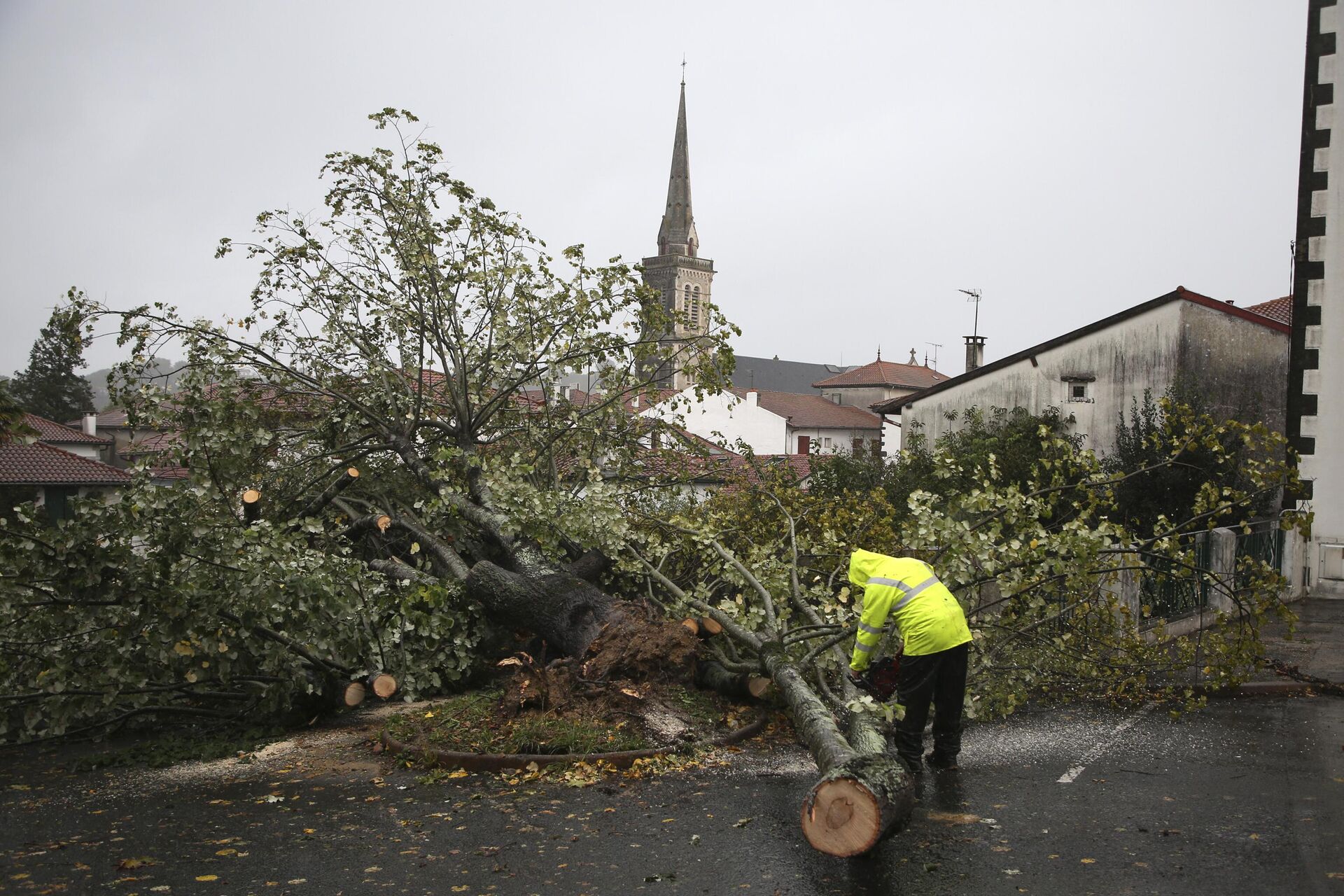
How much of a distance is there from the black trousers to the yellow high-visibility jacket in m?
0.08

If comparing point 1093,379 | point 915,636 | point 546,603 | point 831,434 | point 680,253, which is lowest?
point 546,603

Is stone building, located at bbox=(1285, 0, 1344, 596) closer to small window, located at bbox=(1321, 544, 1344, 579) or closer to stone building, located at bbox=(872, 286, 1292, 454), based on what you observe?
small window, located at bbox=(1321, 544, 1344, 579)

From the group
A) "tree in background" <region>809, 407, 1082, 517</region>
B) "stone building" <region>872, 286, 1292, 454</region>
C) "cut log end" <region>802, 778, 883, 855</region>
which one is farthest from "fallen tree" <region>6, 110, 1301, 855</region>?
"stone building" <region>872, 286, 1292, 454</region>

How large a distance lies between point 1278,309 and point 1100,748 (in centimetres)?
2069

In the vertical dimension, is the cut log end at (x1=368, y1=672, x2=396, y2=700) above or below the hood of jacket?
below

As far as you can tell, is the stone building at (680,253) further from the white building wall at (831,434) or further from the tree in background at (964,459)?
the tree in background at (964,459)

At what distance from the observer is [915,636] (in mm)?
5770

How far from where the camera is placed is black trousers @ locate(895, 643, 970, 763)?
5.82 metres

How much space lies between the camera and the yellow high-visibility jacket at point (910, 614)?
574cm

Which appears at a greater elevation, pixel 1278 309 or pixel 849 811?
pixel 1278 309

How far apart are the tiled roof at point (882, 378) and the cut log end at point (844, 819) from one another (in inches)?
2718

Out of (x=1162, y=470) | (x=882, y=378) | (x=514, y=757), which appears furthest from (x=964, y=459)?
(x=882, y=378)

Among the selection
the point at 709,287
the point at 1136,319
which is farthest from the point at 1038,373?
the point at 709,287

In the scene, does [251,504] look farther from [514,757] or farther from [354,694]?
[514,757]
